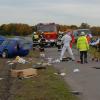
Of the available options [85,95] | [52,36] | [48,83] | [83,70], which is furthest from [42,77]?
[52,36]

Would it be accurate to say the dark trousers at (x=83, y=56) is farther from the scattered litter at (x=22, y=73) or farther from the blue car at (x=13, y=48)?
the scattered litter at (x=22, y=73)

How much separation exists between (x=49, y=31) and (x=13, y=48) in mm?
20494

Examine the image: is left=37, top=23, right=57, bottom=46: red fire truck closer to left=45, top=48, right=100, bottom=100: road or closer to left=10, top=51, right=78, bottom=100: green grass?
left=45, top=48, right=100, bottom=100: road

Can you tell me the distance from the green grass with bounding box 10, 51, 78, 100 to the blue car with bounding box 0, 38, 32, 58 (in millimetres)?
15729

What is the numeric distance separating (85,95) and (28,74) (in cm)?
618

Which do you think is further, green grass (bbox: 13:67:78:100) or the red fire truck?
the red fire truck

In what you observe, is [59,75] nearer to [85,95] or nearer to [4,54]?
[85,95]

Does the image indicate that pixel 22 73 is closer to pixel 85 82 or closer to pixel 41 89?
pixel 85 82

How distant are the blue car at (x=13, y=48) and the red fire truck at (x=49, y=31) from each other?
59.8 ft

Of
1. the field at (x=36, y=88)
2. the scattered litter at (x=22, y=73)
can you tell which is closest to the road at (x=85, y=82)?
the field at (x=36, y=88)

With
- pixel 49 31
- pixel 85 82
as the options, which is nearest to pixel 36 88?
pixel 85 82

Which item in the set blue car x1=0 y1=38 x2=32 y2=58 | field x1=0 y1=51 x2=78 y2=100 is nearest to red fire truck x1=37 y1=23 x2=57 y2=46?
blue car x1=0 y1=38 x2=32 y2=58

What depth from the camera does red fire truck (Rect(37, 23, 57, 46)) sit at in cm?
5588

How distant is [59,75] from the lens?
21.8m
